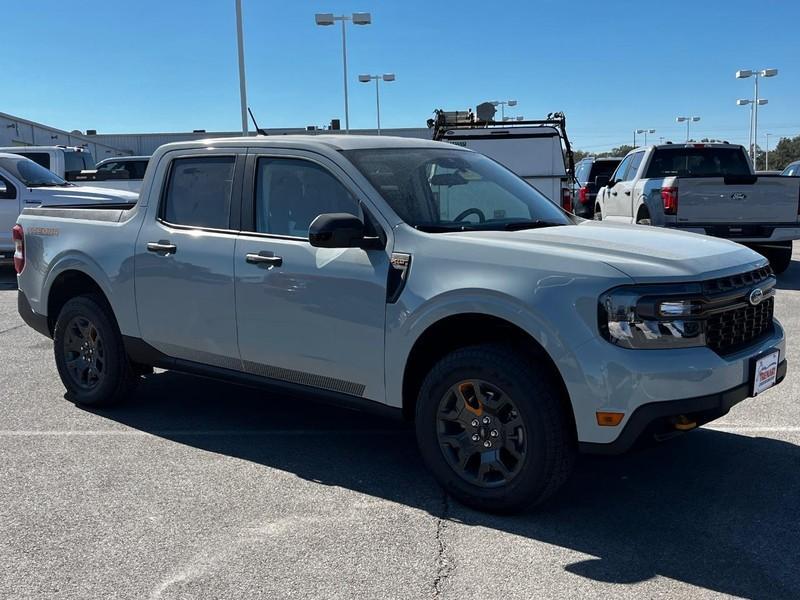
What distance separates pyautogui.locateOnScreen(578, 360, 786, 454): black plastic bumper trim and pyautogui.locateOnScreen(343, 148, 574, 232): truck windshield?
139 centimetres

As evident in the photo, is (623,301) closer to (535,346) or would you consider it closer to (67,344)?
(535,346)

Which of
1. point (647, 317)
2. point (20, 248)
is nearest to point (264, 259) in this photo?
point (647, 317)

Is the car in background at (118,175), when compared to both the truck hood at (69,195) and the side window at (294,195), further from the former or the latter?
the side window at (294,195)

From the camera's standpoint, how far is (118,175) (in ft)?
68.9

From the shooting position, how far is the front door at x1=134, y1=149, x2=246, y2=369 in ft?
16.0

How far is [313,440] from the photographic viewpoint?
520cm

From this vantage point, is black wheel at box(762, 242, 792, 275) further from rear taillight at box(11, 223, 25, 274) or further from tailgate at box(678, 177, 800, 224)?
rear taillight at box(11, 223, 25, 274)

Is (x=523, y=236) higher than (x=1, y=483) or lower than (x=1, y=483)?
higher

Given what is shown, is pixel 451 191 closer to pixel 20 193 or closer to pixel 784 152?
pixel 20 193

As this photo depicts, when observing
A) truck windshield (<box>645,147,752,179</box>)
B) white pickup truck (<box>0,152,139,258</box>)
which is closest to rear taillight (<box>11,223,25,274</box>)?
white pickup truck (<box>0,152,139,258</box>)

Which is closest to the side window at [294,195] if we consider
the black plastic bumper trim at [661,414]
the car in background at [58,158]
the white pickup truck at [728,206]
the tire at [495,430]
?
the tire at [495,430]

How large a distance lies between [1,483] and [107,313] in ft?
4.92

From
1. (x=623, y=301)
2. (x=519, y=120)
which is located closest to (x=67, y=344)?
(x=623, y=301)

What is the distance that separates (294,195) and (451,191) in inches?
36.2
